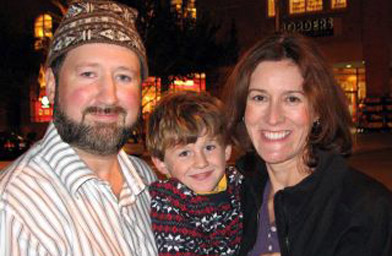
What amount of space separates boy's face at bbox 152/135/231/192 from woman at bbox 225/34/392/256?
0.28 meters

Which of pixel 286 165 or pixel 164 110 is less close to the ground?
pixel 164 110

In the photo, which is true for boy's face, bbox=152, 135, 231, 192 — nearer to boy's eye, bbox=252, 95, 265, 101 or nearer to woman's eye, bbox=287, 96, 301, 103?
boy's eye, bbox=252, 95, 265, 101

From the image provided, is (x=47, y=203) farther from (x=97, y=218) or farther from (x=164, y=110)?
(x=164, y=110)

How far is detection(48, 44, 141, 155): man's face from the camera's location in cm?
306

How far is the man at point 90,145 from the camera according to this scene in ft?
8.70

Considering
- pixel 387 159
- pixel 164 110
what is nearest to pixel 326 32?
pixel 387 159

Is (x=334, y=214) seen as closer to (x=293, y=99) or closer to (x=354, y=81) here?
(x=293, y=99)

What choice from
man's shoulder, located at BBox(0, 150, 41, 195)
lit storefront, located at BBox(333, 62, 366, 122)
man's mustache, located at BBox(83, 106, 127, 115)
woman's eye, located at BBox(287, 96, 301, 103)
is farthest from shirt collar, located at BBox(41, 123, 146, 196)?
lit storefront, located at BBox(333, 62, 366, 122)

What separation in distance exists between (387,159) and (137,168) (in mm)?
16408

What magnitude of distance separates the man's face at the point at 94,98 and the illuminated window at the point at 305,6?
103 feet

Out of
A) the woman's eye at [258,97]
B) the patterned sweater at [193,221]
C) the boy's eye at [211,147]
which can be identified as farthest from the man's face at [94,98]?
the boy's eye at [211,147]

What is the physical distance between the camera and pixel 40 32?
33.3m

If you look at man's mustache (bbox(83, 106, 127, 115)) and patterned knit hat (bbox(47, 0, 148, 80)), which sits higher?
patterned knit hat (bbox(47, 0, 148, 80))

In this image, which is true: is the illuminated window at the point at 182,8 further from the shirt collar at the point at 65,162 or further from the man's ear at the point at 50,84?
the shirt collar at the point at 65,162
